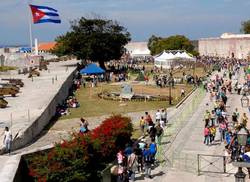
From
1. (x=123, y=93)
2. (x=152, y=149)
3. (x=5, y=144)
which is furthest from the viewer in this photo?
(x=123, y=93)

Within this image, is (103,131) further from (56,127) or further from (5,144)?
(56,127)

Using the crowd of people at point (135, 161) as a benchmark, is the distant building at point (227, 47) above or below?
above

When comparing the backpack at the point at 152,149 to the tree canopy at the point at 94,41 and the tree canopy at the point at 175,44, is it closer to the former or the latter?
the tree canopy at the point at 94,41

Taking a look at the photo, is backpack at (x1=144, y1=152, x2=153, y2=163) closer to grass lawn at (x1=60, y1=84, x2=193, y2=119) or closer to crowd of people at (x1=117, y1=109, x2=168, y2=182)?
crowd of people at (x1=117, y1=109, x2=168, y2=182)

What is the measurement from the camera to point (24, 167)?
47.7 feet

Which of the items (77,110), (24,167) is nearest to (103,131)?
(24,167)

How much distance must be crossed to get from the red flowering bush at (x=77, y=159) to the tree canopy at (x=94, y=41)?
40.7 metres

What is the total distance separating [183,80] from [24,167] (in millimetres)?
37372

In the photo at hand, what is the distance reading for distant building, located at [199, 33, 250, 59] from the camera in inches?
3359

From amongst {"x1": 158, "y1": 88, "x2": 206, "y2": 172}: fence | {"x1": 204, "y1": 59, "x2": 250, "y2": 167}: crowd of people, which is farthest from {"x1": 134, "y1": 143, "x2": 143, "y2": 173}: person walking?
{"x1": 204, "y1": 59, "x2": 250, "y2": 167}: crowd of people

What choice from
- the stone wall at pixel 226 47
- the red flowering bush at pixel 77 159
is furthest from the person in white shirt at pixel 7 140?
the stone wall at pixel 226 47

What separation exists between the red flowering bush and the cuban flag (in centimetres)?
3578

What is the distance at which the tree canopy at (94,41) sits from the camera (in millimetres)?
57812

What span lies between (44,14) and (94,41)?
7.67 meters
